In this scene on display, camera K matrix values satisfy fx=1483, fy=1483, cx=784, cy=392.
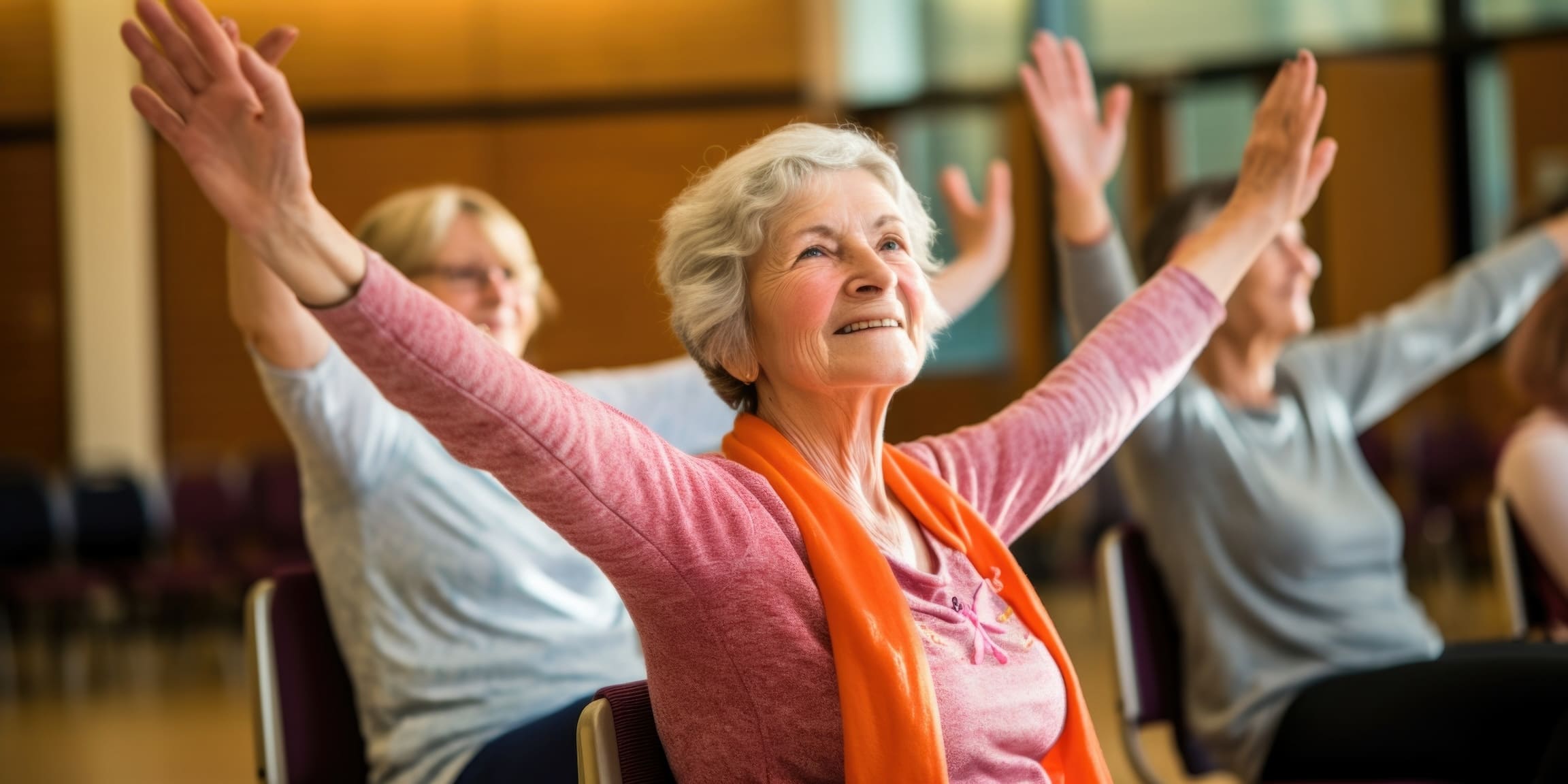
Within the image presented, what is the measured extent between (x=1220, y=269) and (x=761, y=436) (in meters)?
0.70

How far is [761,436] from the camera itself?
147 centimetres

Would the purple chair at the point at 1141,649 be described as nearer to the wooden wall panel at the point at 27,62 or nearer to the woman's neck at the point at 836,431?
the woman's neck at the point at 836,431

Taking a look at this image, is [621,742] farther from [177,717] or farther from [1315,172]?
[177,717]

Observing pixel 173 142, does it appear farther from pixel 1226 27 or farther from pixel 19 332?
pixel 19 332

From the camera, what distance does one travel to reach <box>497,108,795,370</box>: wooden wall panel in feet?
29.8

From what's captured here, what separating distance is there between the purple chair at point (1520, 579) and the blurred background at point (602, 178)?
422cm

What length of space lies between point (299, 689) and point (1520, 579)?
200cm

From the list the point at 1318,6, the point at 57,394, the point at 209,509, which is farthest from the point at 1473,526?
the point at 57,394

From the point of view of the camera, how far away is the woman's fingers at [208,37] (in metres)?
1.04

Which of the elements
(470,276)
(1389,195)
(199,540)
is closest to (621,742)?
(470,276)

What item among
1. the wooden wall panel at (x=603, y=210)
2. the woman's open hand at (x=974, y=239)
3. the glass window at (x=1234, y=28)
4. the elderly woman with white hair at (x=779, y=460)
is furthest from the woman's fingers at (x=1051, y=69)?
the wooden wall panel at (x=603, y=210)

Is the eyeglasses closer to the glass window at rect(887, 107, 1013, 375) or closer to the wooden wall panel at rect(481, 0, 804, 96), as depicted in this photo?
the glass window at rect(887, 107, 1013, 375)

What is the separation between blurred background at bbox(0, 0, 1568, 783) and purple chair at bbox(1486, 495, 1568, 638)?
13.8 feet

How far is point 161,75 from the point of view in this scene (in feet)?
3.48
